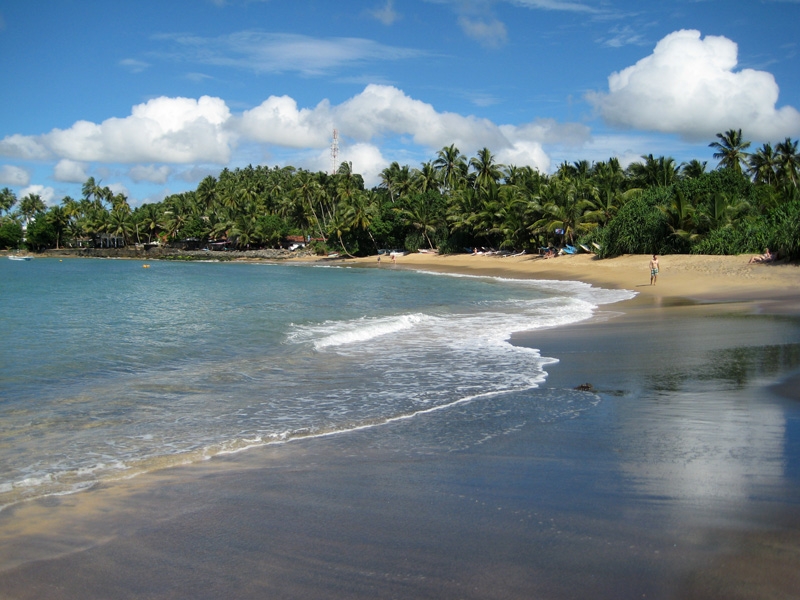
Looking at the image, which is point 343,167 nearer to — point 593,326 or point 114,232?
point 114,232

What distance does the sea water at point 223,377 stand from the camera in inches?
265

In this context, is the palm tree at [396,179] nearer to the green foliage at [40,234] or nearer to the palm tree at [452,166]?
the palm tree at [452,166]

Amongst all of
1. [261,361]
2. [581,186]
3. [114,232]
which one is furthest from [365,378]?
[114,232]

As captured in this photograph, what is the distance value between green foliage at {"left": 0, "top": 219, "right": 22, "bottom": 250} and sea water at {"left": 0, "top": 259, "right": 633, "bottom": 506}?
363ft

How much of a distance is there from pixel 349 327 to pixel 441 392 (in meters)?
8.26

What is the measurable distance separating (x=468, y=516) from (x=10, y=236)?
13219 centimetres

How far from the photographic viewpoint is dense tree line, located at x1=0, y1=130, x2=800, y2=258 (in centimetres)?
3897

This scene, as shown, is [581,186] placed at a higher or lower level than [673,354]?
higher

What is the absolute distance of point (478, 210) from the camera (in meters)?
64.1

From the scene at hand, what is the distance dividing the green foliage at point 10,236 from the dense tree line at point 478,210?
23cm

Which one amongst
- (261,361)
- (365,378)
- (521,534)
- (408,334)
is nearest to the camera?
(521,534)

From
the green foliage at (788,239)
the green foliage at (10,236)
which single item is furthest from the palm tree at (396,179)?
the green foliage at (10,236)

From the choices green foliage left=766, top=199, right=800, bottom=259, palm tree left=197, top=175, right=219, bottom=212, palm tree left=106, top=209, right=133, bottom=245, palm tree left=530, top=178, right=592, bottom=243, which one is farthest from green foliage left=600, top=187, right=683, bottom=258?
palm tree left=106, top=209, right=133, bottom=245

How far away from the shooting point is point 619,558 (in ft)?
12.5
